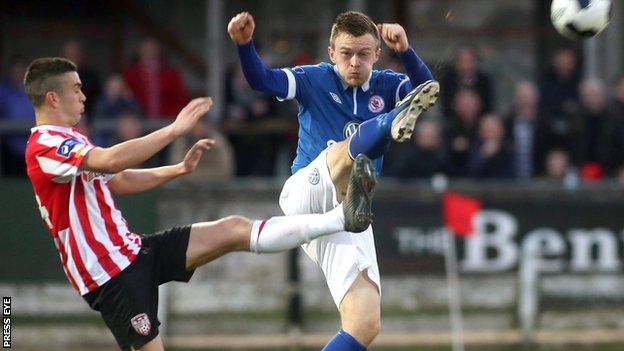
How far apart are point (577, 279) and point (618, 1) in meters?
4.23

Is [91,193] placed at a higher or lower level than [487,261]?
higher

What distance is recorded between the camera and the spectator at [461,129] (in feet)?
49.5

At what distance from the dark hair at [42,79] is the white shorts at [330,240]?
1.50 m

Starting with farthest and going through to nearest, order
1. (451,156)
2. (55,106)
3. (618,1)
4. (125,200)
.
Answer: (618,1) → (451,156) → (125,200) → (55,106)

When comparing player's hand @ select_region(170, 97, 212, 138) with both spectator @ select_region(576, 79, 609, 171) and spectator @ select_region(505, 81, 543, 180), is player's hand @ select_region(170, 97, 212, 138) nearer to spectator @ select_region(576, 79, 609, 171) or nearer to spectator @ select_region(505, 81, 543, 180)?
spectator @ select_region(505, 81, 543, 180)

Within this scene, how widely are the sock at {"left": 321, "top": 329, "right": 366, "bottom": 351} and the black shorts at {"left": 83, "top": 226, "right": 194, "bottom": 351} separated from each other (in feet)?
3.32

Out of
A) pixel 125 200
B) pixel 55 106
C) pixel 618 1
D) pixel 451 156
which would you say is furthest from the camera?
pixel 618 1

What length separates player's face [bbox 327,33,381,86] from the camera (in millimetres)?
8742

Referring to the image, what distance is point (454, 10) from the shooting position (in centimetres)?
1734

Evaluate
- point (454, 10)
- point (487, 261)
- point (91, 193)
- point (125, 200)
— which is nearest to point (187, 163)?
point (91, 193)

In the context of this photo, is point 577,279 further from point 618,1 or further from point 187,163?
point 187,163

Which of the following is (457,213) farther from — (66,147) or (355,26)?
(66,147)

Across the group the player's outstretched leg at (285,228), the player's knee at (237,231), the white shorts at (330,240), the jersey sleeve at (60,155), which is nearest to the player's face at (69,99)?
the jersey sleeve at (60,155)

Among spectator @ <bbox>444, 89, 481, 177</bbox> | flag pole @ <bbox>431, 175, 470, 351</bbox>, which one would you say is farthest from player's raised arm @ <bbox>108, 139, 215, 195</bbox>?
spectator @ <bbox>444, 89, 481, 177</bbox>
